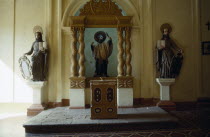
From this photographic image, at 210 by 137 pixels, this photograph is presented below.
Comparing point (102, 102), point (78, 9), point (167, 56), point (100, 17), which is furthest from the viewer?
point (78, 9)

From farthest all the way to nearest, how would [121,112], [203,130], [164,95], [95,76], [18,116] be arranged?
[95,76] < [164,95] < [18,116] < [121,112] < [203,130]

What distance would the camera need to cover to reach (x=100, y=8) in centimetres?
610

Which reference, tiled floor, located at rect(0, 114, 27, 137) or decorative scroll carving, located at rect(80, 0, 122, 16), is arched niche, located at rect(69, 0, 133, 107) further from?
tiled floor, located at rect(0, 114, 27, 137)

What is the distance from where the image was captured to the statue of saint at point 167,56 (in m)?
5.81

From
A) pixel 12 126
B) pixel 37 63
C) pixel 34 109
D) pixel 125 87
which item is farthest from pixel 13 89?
pixel 125 87

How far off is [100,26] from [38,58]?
1.92m

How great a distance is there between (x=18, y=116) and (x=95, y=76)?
7.67 feet

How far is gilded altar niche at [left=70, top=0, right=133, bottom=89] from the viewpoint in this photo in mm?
5797

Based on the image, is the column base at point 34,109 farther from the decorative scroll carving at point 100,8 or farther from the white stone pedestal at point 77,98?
the decorative scroll carving at point 100,8

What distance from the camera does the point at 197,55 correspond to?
20.1ft

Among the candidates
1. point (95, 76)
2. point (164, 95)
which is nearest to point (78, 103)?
point (95, 76)

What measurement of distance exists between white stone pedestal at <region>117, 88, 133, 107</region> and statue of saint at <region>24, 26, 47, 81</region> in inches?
84.8

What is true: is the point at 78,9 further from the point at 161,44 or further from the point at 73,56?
the point at 161,44

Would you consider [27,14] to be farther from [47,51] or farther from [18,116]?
[18,116]
